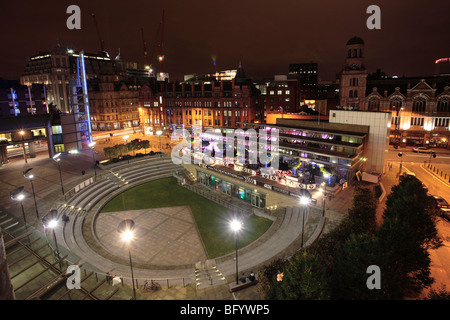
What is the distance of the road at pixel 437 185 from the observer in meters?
24.0

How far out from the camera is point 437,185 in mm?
42562

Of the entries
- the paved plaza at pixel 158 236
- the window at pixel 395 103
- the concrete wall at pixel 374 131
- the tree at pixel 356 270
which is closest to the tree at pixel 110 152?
the paved plaza at pixel 158 236

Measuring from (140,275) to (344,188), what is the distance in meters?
29.1

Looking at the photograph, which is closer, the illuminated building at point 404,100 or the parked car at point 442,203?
the parked car at point 442,203

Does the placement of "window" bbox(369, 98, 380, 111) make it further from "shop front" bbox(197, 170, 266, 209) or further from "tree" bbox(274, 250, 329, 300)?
"tree" bbox(274, 250, 329, 300)

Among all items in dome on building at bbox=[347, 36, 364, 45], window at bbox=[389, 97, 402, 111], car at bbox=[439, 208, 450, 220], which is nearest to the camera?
car at bbox=[439, 208, 450, 220]

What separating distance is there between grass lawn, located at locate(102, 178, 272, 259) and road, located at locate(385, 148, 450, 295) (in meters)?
17.2

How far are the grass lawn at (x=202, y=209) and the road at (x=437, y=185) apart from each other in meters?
17.2

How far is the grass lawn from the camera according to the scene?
3174cm

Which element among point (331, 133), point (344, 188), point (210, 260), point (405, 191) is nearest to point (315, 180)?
point (344, 188)

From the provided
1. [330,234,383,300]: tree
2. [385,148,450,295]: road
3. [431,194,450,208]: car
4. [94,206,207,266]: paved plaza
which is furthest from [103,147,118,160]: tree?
[431,194,450,208]: car

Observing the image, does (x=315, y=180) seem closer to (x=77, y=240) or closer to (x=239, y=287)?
(x=239, y=287)

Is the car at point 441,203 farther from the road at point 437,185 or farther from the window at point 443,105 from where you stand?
the window at point 443,105
